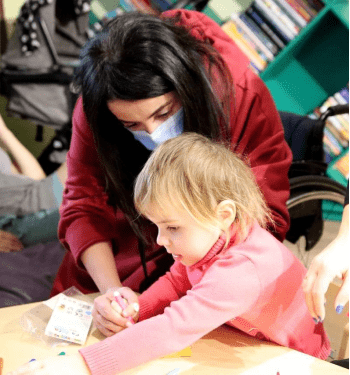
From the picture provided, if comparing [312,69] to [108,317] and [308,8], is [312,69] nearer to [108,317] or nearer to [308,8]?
[308,8]

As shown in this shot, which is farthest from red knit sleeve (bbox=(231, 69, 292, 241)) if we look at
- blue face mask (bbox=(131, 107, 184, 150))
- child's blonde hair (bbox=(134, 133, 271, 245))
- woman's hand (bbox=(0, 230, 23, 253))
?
woman's hand (bbox=(0, 230, 23, 253))

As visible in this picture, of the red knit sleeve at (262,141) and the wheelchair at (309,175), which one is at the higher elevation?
the red knit sleeve at (262,141)

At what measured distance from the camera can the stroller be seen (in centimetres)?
274

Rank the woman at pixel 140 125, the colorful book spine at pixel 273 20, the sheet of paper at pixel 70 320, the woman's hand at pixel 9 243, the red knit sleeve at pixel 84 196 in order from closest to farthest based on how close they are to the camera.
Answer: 1. the sheet of paper at pixel 70 320
2. the woman at pixel 140 125
3. the red knit sleeve at pixel 84 196
4. the woman's hand at pixel 9 243
5. the colorful book spine at pixel 273 20

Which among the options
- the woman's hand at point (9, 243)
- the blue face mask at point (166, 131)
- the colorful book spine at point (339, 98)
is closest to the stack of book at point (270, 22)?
the colorful book spine at point (339, 98)

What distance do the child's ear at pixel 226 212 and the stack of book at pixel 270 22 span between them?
2340 mm

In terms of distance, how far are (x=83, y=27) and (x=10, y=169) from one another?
2.82 feet

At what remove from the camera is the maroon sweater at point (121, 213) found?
4.42 ft

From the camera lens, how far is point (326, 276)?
85cm

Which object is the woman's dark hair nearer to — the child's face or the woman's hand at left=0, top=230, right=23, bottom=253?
the child's face

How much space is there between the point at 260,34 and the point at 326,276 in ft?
8.58

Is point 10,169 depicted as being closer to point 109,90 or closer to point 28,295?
point 28,295

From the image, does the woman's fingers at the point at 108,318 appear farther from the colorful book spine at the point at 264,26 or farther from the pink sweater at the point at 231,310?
the colorful book spine at the point at 264,26

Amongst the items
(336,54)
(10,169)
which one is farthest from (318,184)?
(336,54)
